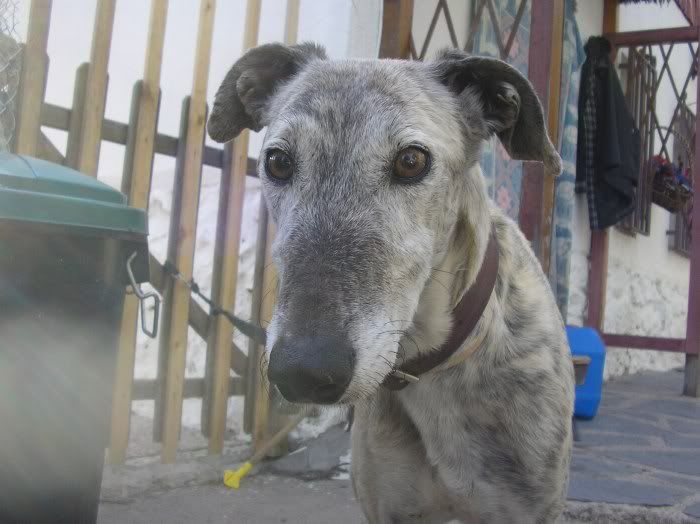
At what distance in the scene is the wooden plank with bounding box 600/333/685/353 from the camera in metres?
6.25

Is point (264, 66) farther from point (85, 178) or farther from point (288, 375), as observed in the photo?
point (288, 375)

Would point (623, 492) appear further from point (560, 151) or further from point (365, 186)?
point (560, 151)

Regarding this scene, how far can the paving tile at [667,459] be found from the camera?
3.86 meters

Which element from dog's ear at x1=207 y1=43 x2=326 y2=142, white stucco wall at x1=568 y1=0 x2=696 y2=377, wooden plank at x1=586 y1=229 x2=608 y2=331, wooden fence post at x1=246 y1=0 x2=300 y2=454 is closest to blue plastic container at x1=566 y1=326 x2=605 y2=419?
white stucco wall at x1=568 y1=0 x2=696 y2=377

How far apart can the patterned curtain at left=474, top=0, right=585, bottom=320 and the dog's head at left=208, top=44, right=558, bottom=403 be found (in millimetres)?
A: 2770

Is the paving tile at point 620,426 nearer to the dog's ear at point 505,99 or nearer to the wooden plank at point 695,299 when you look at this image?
the wooden plank at point 695,299

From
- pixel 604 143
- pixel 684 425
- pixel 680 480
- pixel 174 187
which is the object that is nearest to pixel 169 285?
pixel 174 187

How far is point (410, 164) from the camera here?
5.42 ft

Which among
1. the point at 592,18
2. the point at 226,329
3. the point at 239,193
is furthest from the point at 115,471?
the point at 592,18

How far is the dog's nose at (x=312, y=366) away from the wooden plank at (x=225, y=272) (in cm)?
235

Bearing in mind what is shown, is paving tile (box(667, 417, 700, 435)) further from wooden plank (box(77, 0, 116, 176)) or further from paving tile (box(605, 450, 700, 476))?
wooden plank (box(77, 0, 116, 176))

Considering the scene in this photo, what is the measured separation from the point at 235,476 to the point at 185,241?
3.91 feet

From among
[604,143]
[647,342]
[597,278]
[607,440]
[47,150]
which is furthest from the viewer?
[597,278]

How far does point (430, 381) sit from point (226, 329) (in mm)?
1778
